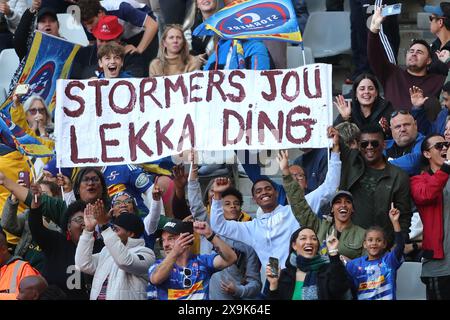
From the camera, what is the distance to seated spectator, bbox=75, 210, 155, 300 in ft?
43.9

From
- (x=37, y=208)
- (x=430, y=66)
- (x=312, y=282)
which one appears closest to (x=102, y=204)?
(x=37, y=208)

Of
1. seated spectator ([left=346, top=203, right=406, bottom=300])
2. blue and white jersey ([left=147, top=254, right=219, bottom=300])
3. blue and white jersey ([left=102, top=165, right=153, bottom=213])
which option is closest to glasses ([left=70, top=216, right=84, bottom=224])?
blue and white jersey ([left=102, top=165, right=153, bottom=213])

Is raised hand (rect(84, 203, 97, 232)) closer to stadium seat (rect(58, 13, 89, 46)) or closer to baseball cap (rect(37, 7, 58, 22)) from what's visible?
baseball cap (rect(37, 7, 58, 22))

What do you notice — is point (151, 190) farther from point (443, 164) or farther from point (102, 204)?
point (443, 164)

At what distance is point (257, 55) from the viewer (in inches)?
591

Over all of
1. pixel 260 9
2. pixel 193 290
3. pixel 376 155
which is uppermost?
pixel 260 9

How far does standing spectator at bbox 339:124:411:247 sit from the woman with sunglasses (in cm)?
11

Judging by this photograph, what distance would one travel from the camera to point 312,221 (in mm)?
13508

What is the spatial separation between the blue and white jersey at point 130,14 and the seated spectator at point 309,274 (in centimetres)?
353

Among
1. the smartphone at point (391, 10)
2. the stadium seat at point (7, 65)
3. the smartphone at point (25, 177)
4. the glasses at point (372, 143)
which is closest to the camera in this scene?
the glasses at point (372, 143)

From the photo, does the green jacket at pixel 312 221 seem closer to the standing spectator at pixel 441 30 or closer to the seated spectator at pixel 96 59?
the seated spectator at pixel 96 59

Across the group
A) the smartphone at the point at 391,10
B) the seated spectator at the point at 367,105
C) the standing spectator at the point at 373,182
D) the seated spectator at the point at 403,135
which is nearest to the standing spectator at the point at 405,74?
the smartphone at the point at 391,10

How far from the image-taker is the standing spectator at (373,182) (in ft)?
44.6

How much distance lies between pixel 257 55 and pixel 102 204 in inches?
77.2
